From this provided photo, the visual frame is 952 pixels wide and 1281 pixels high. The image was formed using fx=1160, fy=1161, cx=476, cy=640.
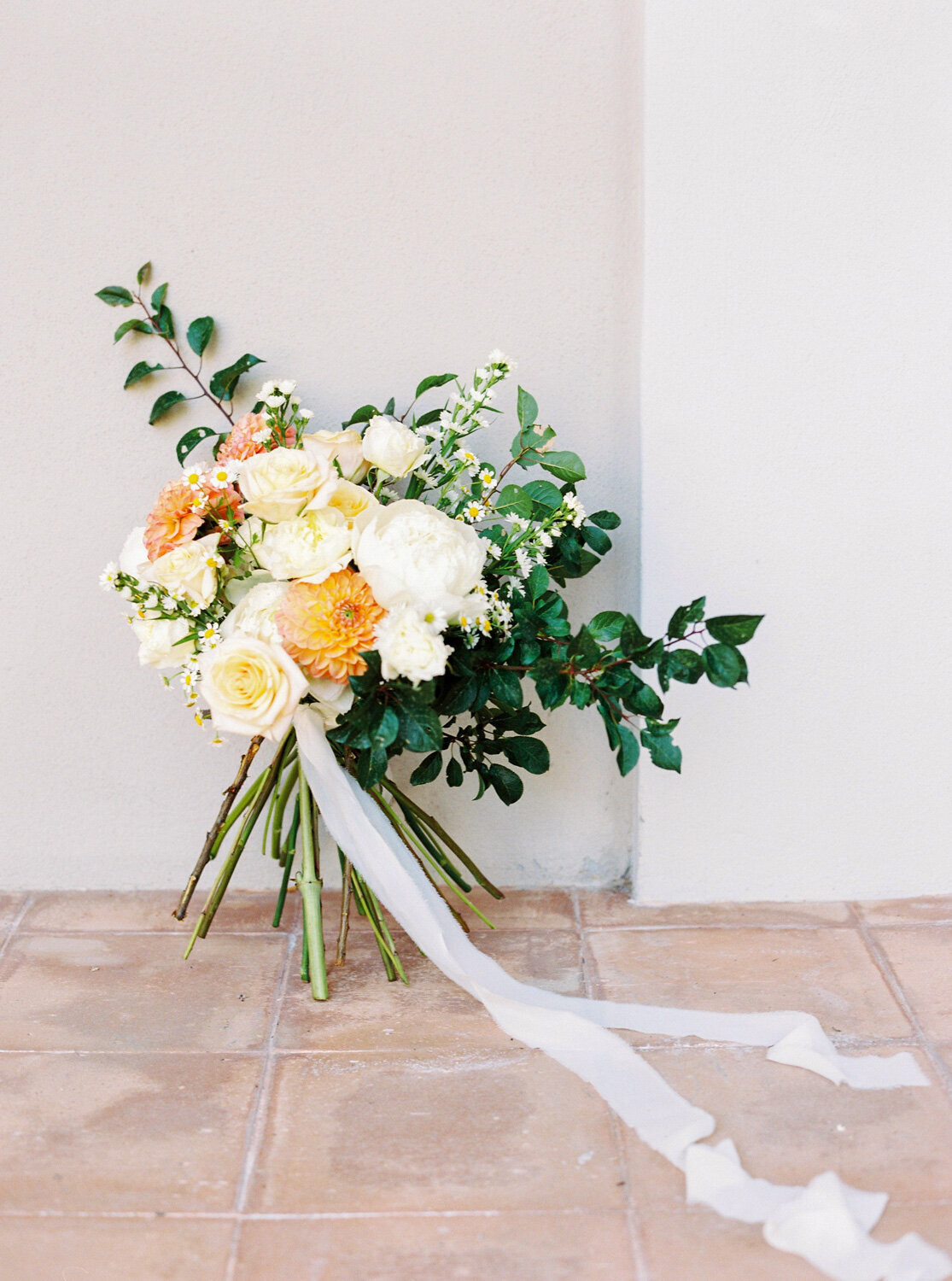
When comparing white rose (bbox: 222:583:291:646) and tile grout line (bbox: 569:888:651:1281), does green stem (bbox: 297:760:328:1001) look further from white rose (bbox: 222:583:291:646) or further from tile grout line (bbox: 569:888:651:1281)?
tile grout line (bbox: 569:888:651:1281)

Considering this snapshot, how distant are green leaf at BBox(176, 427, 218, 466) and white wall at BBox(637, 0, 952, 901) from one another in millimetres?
749

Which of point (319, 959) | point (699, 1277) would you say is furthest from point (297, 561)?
point (699, 1277)

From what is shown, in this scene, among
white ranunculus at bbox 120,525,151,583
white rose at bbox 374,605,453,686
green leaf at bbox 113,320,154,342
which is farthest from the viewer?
green leaf at bbox 113,320,154,342

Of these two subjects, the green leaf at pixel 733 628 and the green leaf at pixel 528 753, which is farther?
the green leaf at pixel 528 753

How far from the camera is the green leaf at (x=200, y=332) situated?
6.48 feet

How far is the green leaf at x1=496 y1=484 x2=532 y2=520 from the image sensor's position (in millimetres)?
1759

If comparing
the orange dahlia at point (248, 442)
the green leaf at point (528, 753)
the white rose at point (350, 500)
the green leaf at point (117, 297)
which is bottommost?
the green leaf at point (528, 753)

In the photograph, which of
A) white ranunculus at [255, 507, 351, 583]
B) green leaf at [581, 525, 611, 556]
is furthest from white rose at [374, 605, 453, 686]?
green leaf at [581, 525, 611, 556]

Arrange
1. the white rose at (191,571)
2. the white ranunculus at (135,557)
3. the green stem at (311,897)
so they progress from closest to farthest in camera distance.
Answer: the white rose at (191,571) → the white ranunculus at (135,557) → the green stem at (311,897)

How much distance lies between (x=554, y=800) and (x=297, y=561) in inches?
32.9

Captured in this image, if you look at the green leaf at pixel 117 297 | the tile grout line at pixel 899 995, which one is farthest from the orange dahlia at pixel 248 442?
the tile grout line at pixel 899 995

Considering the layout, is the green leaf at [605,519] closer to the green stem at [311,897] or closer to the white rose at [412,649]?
the white rose at [412,649]

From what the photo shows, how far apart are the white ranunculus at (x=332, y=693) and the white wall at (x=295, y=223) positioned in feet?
1.97

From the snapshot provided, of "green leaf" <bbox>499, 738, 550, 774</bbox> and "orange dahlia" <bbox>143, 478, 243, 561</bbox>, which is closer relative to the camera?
"orange dahlia" <bbox>143, 478, 243, 561</bbox>
